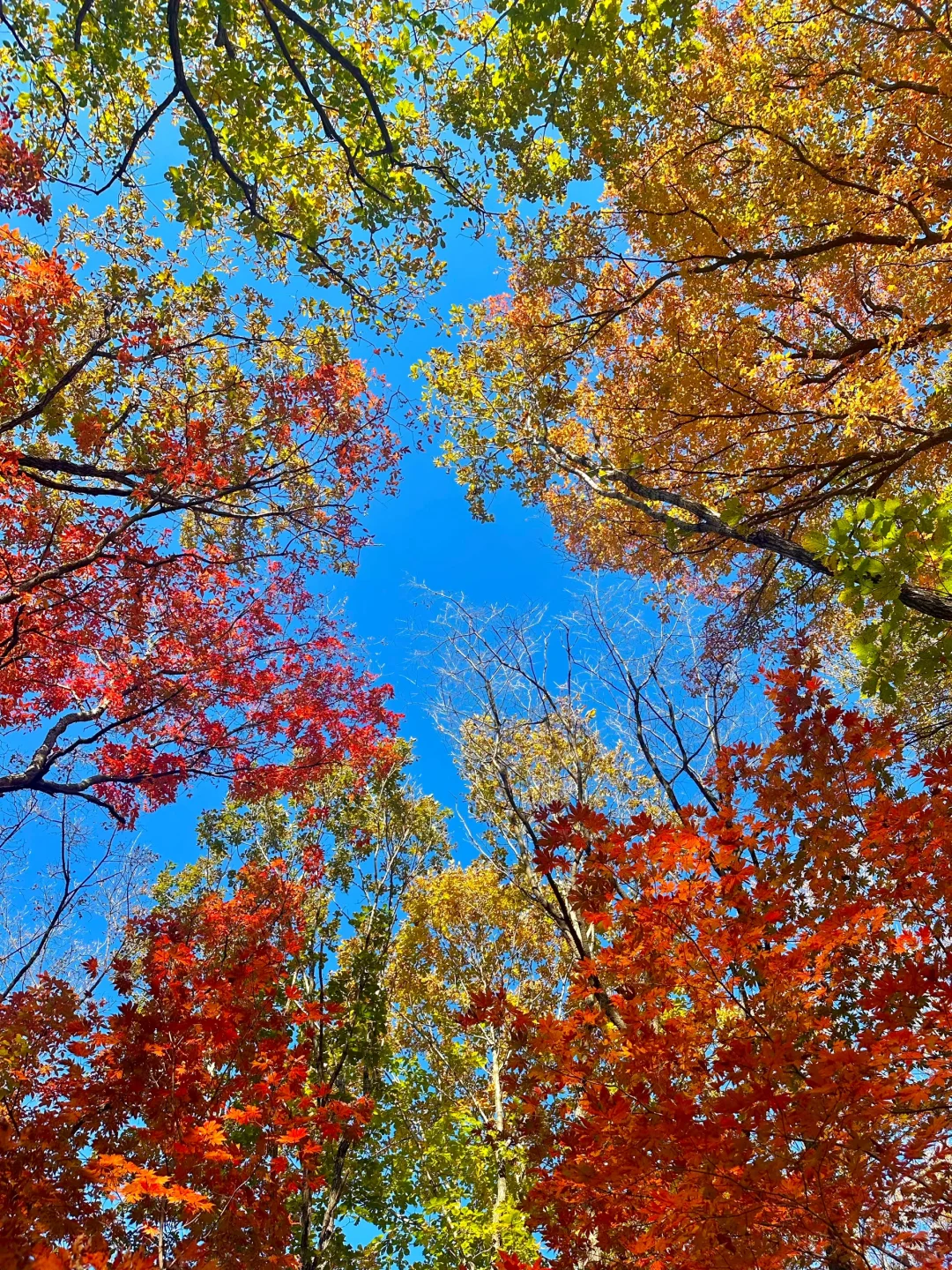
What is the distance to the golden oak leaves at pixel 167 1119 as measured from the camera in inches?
148

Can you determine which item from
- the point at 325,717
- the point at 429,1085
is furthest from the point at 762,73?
the point at 429,1085

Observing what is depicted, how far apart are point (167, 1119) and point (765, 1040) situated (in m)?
3.80

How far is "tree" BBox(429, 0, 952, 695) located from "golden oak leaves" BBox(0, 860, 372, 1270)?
5189mm

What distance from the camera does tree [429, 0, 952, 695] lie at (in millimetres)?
6256

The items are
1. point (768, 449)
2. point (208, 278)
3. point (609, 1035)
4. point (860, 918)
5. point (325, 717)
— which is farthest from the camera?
point (325, 717)

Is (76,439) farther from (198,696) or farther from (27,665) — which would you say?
(198,696)

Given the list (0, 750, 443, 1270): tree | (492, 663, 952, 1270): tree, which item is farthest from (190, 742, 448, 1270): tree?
(492, 663, 952, 1270): tree

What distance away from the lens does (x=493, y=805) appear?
290 inches

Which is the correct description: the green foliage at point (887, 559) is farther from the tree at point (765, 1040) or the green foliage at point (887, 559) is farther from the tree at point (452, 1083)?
the tree at point (452, 1083)

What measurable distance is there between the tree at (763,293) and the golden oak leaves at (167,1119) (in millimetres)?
5189

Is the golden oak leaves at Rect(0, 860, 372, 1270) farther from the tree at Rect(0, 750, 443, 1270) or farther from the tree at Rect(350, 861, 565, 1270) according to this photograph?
the tree at Rect(350, 861, 565, 1270)

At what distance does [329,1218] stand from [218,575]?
724cm

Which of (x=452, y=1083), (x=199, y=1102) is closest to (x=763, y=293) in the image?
(x=199, y=1102)

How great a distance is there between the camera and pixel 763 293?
7195 mm
